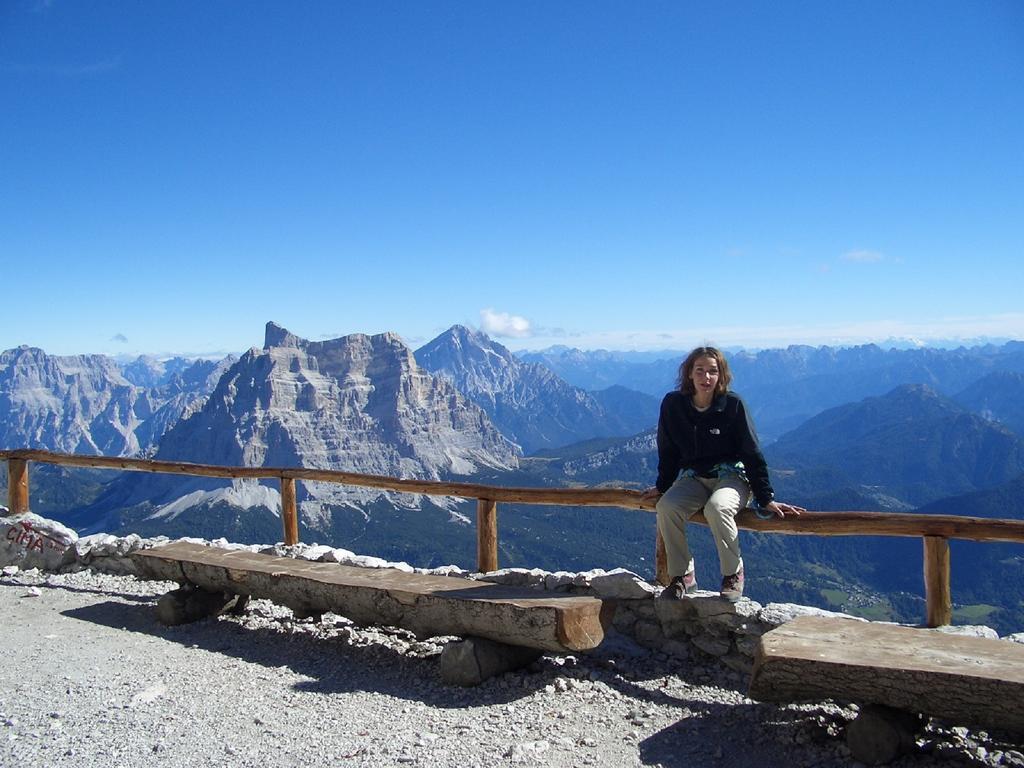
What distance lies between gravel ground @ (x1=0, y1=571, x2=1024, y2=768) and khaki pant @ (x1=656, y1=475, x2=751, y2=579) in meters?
1.00

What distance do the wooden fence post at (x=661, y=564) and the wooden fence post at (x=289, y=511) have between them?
544cm

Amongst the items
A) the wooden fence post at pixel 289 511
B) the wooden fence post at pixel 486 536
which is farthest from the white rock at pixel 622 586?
the wooden fence post at pixel 289 511

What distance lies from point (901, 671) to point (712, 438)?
2.62 meters

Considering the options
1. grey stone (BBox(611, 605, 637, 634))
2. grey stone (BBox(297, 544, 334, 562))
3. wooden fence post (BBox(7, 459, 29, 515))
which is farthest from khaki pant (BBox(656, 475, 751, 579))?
wooden fence post (BBox(7, 459, 29, 515))

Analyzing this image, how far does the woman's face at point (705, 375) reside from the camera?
6738 millimetres

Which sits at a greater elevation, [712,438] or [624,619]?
[712,438]

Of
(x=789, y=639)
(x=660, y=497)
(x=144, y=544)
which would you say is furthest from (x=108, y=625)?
(x=789, y=639)

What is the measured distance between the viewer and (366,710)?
6.11 meters

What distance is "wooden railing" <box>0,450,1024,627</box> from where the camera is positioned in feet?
19.8

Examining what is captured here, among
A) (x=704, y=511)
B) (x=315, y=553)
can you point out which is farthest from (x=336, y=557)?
(x=704, y=511)

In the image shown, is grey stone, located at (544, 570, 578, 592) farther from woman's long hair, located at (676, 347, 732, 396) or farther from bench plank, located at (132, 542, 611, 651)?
woman's long hair, located at (676, 347, 732, 396)

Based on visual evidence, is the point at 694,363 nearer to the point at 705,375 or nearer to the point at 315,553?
the point at 705,375

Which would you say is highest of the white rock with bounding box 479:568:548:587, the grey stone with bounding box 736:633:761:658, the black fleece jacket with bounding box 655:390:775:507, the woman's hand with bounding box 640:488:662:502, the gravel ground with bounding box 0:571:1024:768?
the black fleece jacket with bounding box 655:390:775:507

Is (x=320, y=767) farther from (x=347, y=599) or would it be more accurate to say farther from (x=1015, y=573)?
(x=1015, y=573)
